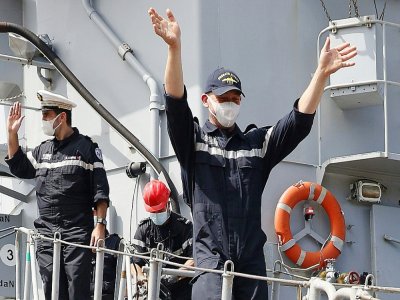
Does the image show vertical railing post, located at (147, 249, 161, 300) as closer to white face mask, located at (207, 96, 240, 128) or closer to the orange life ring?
white face mask, located at (207, 96, 240, 128)

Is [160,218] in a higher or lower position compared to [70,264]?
higher

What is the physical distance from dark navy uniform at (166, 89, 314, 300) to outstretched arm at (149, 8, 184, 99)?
5 cm

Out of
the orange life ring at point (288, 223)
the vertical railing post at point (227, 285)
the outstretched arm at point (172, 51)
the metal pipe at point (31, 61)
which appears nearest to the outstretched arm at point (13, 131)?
the outstretched arm at point (172, 51)

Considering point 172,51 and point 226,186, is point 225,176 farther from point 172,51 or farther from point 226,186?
point 172,51

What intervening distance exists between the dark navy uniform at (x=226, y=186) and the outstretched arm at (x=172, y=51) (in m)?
0.05

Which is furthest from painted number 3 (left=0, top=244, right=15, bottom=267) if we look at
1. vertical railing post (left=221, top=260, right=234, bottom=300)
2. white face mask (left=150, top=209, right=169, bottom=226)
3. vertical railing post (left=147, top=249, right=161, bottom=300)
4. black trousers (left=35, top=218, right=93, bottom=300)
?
vertical railing post (left=221, top=260, right=234, bottom=300)

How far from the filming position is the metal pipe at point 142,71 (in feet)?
30.8

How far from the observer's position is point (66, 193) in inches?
284

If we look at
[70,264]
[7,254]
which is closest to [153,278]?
[70,264]

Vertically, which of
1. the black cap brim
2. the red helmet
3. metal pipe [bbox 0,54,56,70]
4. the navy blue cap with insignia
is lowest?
the red helmet

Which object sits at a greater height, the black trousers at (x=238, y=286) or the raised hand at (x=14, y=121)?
the raised hand at (x=14, y=121)

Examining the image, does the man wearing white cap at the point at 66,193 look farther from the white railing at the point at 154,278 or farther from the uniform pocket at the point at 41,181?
the white railing at the point at 154,278

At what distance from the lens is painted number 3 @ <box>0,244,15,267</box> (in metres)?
10.3

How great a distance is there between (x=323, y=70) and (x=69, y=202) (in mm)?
→ 2511
